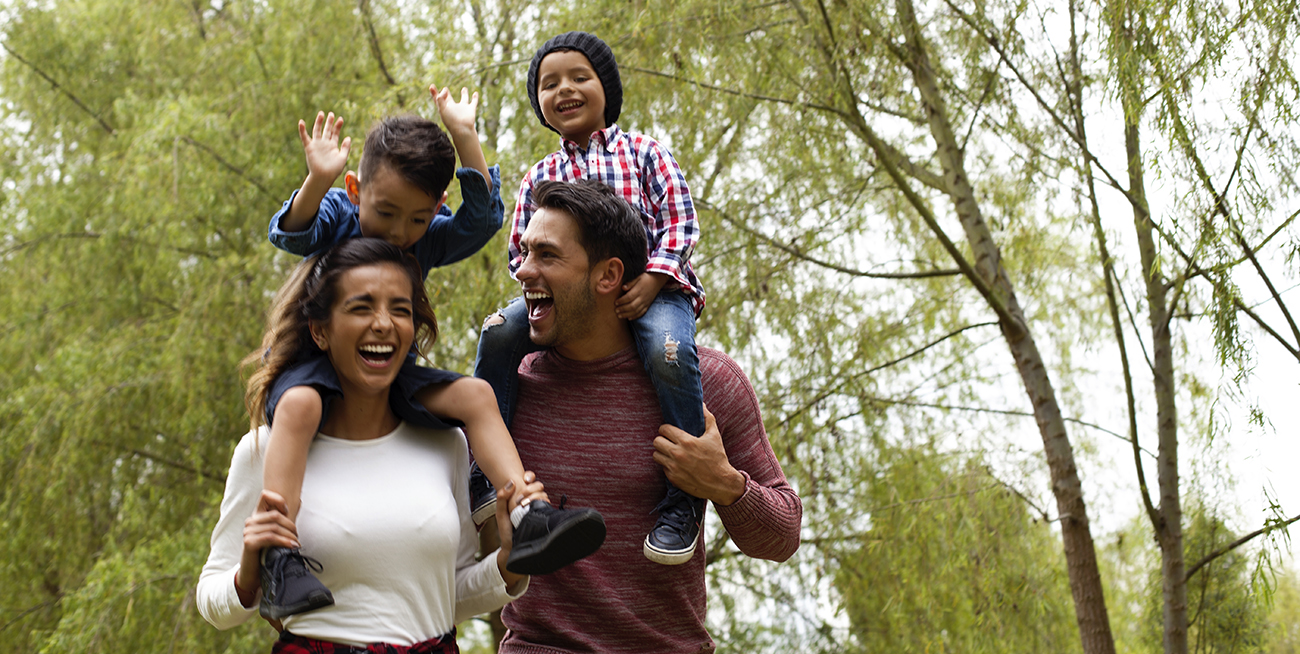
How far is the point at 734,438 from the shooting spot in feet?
6.39

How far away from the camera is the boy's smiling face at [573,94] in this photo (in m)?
2.15

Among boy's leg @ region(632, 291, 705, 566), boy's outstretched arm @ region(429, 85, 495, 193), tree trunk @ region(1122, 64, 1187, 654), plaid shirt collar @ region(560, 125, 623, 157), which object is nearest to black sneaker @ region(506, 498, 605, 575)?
boy's leg @ region(632, 291, 705, 566)

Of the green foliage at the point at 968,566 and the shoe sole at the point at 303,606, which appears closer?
the shoe sole at the point at 303,606

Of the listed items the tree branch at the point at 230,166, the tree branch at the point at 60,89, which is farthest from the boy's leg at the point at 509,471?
the tree branch at the point at 60,89

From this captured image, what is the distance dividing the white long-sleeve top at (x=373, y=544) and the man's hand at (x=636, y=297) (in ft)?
1.42

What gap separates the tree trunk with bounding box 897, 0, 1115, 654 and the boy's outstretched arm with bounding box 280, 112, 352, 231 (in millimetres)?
2327

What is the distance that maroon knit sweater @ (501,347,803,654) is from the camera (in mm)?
1772

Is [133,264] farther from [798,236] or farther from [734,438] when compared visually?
[734,438]

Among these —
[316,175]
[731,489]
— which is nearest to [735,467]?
[731,489]

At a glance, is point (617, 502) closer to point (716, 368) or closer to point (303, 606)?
point (716, 368)

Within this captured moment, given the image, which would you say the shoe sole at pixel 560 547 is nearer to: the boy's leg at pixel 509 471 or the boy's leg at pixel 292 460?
the boy's leg at pixel 509 471

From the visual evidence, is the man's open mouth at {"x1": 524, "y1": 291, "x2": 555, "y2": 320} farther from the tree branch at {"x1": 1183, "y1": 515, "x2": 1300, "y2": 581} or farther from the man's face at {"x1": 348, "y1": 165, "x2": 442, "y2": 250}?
the tree branch at {"x1": 1183, "y1": 515, "x2": 1300, "y2": 581}

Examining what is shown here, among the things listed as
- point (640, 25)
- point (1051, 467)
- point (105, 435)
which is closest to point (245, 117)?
point (105, 435)

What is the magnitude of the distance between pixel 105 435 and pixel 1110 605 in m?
5.63
